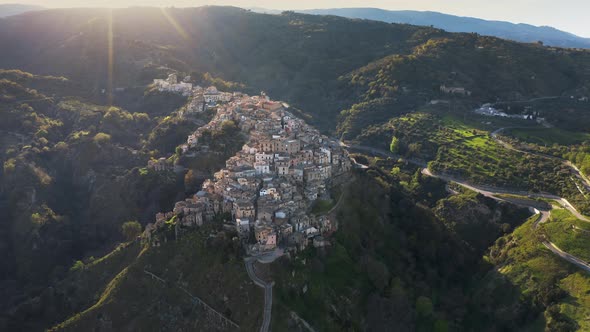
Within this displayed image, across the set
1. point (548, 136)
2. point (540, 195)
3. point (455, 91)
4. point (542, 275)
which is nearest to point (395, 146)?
point (540, 195)

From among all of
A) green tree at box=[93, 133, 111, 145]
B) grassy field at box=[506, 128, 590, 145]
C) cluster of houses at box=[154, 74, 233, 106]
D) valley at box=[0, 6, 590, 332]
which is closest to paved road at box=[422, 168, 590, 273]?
valley at box=[0, 6, 590, 332]

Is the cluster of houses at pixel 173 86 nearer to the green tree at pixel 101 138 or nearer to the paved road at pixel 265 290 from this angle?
the green tree at pixel 101 138

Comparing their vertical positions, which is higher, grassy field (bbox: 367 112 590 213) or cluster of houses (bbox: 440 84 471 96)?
cluster of houses (bbox: 440 84 471 96)

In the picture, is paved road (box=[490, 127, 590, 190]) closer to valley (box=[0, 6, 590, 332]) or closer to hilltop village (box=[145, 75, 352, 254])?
valley (box=[0, 6, 590, 332])

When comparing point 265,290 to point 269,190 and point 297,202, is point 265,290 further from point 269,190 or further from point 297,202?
point 269,190

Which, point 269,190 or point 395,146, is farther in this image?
point 395,146

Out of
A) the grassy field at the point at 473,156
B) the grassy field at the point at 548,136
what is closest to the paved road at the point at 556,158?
the grassy field at the point at 473,156
